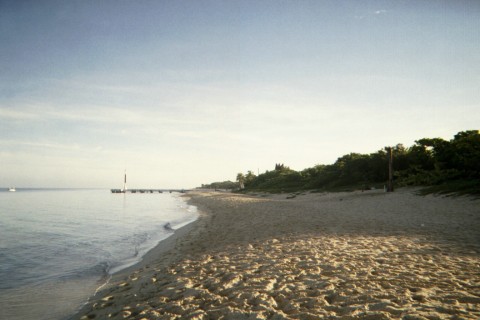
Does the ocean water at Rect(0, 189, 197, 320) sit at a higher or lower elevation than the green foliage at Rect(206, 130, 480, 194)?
lower

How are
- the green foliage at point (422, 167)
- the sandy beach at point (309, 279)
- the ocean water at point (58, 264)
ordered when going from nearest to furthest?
the sandy beach at point (309, 279) → the ocean water at point (58, 264) → the green foliage at point (422, 167)

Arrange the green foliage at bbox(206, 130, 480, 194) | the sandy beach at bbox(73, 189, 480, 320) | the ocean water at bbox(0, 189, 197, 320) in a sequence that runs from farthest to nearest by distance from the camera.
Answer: the green foliage at bbox(206, 130, 480, 194), the ocean water at bbox(0, 189, 197, 320), the sandy beach at bbox(73, 189, 480, 320)

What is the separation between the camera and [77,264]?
920cm

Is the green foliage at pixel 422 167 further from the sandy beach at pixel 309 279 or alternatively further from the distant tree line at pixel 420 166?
the sandy beach at pixel 309 279

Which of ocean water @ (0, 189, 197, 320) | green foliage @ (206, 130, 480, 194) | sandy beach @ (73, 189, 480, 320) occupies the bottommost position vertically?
ocean water @ (0, 189, 197, 320)

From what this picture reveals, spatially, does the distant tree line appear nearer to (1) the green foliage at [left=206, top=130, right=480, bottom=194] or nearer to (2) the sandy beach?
(1) the green foliage at [left=206, top=130, right=480, bottom=194]

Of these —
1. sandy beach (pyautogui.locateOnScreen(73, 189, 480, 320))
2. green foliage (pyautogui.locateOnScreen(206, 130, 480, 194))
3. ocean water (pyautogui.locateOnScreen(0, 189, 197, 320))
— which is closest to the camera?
sandy beach (pyautogui.locateOnScreen(73, 189, 480, 320))

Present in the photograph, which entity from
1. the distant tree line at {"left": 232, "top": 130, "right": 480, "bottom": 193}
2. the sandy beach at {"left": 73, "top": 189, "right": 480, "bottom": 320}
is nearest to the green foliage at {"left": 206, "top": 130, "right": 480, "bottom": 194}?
the distant tree line at {"left": 232, "top": 130, "right": 480, "bottom": 193}

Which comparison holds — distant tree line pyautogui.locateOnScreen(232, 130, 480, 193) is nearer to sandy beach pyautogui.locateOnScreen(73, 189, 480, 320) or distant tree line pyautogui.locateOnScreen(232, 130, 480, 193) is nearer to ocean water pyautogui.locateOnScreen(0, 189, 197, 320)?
sandy beach pyautogui.locateOnScreen(73, 189, 480, 320)

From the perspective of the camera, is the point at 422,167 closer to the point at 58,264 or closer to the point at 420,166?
the point at 420,166

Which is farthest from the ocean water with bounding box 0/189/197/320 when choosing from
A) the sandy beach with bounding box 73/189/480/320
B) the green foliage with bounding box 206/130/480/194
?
the green foliage with bounding box 206/130/480/194

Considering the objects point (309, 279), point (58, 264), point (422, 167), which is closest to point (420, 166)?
point (422, 167)

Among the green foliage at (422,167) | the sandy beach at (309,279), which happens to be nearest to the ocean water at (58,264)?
the sandy beach at (309,279)

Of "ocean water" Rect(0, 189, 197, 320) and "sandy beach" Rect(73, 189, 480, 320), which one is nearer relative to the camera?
"sandy beach" Rect(73, 189, 480, 320)
